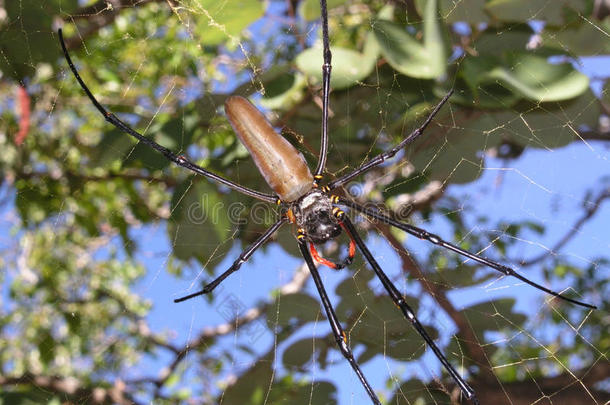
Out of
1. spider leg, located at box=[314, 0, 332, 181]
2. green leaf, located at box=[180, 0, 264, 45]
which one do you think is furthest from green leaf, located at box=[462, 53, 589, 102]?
green leaf, located at box=[180, 0, 264, 45]

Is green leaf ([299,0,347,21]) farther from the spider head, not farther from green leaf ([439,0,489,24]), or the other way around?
the spider head

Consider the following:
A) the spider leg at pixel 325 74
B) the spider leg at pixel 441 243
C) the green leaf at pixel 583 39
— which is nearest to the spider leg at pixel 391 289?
the spider leg at pixel 441 243

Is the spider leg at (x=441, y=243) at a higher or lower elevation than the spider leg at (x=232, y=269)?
lower

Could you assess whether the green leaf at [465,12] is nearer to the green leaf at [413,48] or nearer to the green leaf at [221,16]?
the green leaf at [413,48]

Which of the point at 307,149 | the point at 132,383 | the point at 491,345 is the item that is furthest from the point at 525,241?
the point at 132,383

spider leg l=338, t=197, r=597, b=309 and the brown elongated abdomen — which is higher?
the brown elongated abdomen

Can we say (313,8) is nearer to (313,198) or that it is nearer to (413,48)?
(413,48)

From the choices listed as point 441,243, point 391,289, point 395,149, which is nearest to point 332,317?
point 391,289

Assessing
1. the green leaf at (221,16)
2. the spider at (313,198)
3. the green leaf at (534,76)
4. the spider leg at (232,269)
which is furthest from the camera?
the spider leg at (232,269)
